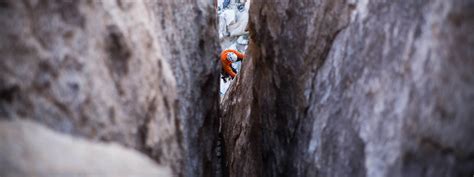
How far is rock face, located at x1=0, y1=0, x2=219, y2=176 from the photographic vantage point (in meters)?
1.25

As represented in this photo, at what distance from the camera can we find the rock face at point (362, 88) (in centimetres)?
141

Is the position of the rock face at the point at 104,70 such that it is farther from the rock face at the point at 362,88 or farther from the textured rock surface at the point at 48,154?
the rock face at the point at 362,88

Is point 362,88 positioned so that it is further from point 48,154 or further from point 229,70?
point 229,70

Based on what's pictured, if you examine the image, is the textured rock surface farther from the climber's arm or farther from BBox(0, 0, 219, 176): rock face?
the climber's arm

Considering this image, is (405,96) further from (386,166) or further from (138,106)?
(138,106)

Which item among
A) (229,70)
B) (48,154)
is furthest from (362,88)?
(229,70)

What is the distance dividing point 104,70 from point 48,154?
0.93 feet

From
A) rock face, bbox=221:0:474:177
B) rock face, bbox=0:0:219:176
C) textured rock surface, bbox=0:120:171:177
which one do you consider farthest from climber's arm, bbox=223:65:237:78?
textured rock surface, bbox=0:120:171:177

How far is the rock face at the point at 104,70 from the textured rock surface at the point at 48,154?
3 cm

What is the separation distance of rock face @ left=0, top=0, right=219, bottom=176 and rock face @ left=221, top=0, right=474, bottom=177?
1.70 feet

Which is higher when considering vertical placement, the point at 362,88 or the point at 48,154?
the point at 362,88

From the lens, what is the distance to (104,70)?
1401 millimetres

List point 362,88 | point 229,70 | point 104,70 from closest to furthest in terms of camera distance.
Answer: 1. point 104,70
2. point 362,88
3. point 229,70

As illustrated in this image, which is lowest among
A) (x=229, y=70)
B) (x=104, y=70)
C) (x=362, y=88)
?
(x=104, y=70)
